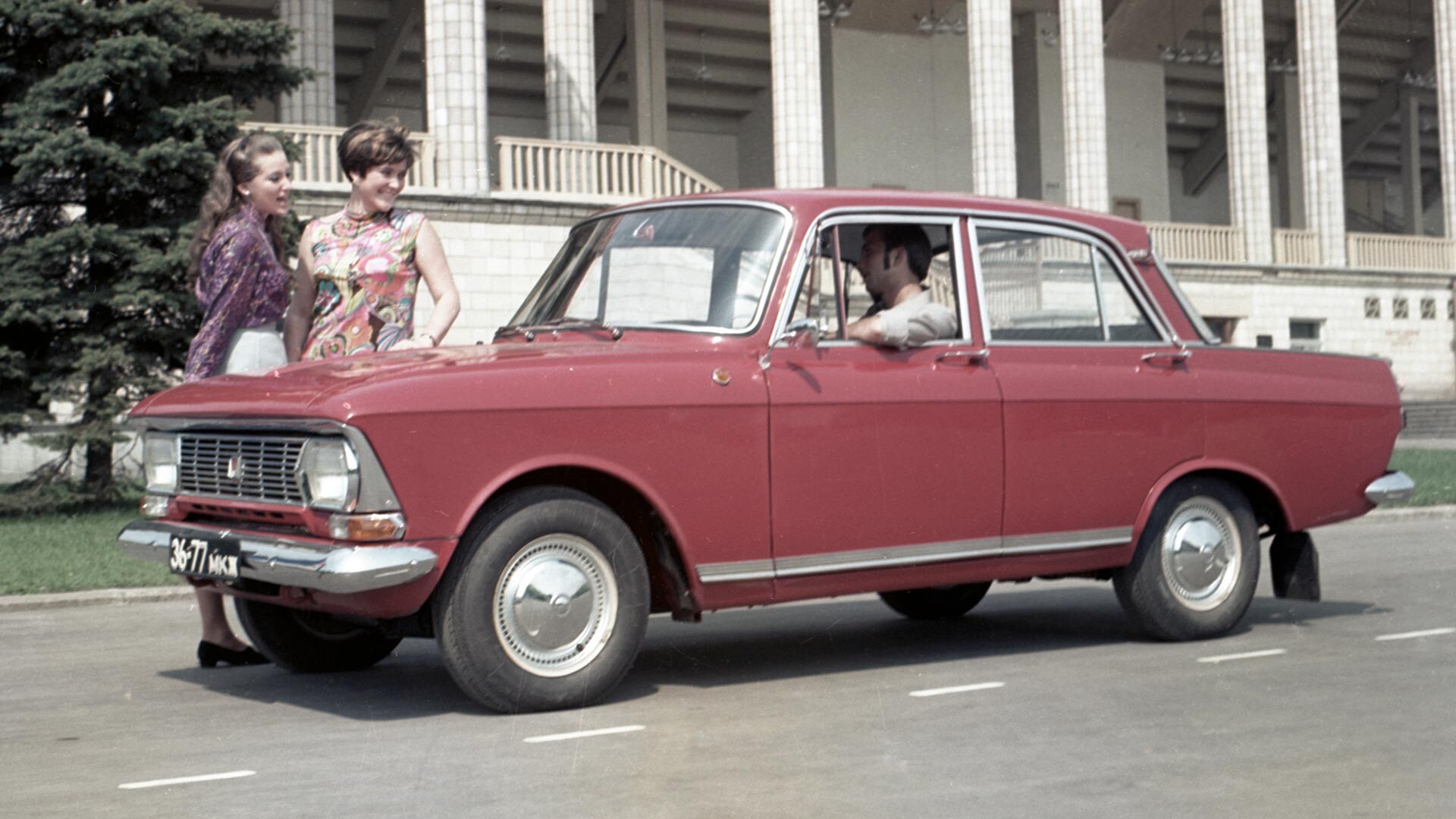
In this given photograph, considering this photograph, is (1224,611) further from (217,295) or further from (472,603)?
(217,295)

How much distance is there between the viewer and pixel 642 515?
20.7 ft

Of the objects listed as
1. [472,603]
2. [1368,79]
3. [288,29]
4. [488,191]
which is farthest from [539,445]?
[1368,79]

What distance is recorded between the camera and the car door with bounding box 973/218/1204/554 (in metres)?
7.13

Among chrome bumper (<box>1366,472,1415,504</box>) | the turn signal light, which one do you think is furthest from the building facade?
the turn signal light

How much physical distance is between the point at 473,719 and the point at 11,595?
5935mm

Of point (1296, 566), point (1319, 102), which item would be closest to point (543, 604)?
point (1296, 566)

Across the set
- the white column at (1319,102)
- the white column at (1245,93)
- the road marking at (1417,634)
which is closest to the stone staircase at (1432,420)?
the white column at (1319,102)

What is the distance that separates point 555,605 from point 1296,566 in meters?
3.92

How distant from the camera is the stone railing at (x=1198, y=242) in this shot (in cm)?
4059

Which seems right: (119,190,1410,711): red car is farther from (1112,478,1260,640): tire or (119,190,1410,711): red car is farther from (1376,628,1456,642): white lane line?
(1376,628,1456,642): white lane line

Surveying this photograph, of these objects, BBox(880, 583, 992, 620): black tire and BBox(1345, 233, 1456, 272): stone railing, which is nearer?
BBox(880, 583, 992, 620): black tire

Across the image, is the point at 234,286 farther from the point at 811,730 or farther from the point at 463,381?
A: the point at 811,730

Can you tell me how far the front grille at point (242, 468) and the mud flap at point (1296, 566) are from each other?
4.59m

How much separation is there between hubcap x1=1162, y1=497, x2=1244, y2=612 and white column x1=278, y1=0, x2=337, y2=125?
21.2 m
